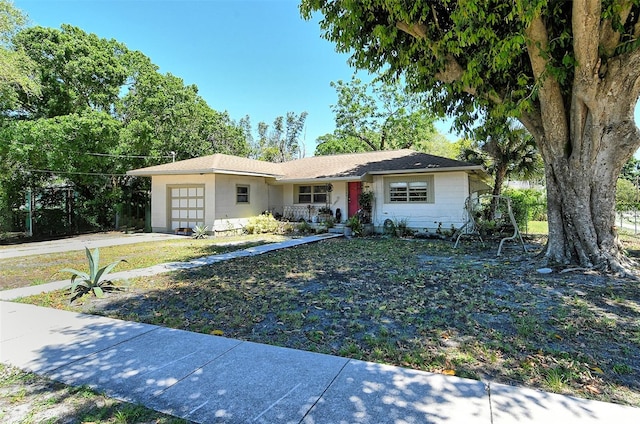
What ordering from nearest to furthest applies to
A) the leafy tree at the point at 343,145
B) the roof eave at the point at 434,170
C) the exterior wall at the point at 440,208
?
the roof eave at the point at 434,170 < the exterior wall at the point at 440,208 < the leafy tree at the point at 343,145

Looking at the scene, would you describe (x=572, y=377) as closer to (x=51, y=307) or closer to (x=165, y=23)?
(x=51, y=307)

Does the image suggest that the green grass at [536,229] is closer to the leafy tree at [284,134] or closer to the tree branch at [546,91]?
the tree branch at [546,91]

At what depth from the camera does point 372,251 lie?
33.7 ft

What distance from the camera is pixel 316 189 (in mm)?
17422

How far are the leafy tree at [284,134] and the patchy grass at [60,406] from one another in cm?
4268

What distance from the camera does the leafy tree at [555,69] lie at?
6.41 m

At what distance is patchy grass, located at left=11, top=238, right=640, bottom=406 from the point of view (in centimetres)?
317

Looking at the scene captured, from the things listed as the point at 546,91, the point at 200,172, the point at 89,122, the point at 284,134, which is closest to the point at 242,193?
the point at 200,172

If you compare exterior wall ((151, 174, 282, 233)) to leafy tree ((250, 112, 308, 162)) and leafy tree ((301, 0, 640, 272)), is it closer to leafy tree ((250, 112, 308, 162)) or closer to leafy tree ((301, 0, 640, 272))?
leafy tree ((301, 0, 640, 272))

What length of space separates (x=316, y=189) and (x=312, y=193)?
32cm

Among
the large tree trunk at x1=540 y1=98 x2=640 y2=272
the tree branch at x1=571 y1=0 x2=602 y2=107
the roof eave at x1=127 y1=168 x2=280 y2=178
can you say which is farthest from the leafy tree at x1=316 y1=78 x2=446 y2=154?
the tree branch at x1=571 y1=0 x2=602 y2=107

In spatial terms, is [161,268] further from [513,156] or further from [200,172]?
[513,156]

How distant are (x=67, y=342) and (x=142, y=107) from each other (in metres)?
18.2

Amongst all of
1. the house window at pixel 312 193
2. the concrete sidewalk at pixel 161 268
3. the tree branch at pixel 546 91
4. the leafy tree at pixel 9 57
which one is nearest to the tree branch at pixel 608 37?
the tree branch at pixel 546 91
